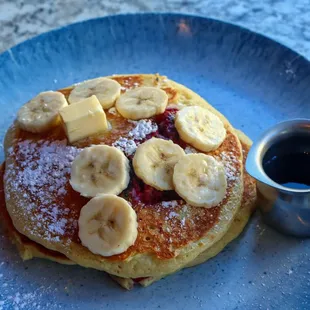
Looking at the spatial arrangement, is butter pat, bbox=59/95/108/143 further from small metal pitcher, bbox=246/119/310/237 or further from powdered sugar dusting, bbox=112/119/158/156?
small metal pitcher, bbox=246/119/310/237

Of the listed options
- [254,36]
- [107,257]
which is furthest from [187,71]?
[107,257]

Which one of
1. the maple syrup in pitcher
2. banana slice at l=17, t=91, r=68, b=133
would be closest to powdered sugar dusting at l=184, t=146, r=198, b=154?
the maple syrup in pitcher

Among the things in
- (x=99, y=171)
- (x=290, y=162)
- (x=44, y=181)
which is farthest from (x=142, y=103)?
(x=290, y=162)

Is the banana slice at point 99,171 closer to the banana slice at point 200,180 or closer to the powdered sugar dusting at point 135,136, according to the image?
the powdered sugar dusting at point 135,136

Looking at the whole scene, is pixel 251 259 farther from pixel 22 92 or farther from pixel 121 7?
pixel 121 7

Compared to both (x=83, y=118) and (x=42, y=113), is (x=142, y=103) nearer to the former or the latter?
(x=83, y=118)

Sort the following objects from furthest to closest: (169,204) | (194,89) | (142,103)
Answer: (194,89) → (142,103) → (169,204)
